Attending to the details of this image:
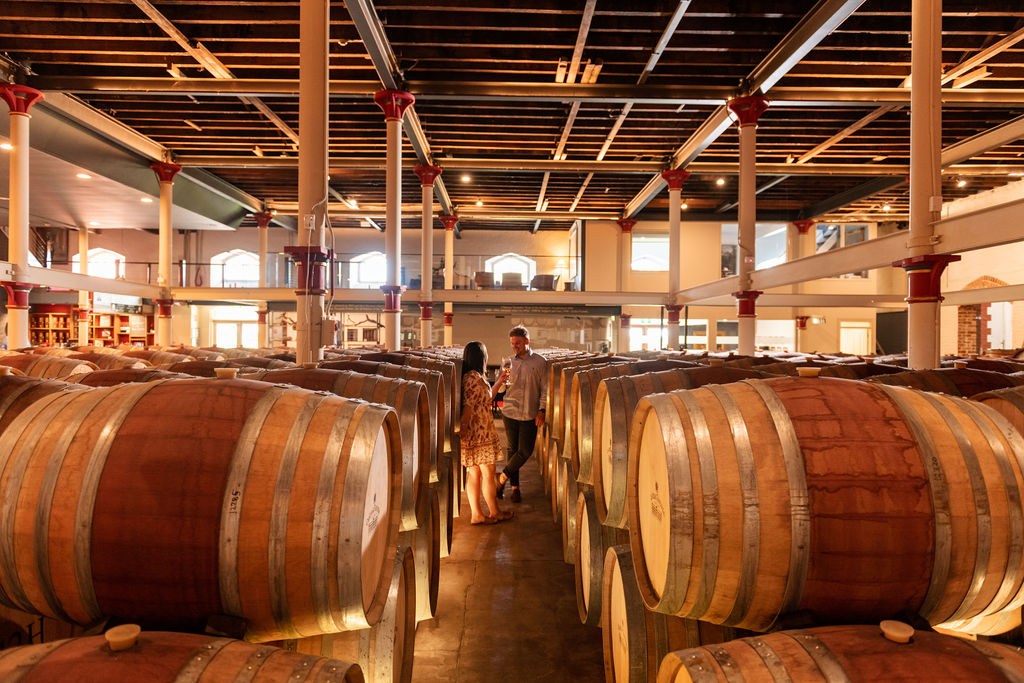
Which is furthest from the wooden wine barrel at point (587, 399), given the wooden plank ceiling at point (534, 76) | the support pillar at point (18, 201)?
the support pillar at point (18, 201)

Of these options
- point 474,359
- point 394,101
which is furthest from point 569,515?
point 394,101

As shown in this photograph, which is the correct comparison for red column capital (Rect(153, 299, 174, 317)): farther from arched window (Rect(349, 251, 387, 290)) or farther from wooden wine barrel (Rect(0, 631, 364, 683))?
wooden wine barrel (Rect(0, 631, 364, 683))

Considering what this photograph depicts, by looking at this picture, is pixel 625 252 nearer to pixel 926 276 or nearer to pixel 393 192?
pixel 393 192

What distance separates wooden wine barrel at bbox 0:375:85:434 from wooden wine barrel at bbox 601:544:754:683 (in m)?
2.22

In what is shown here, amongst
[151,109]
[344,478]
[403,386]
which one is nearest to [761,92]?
[403,386]

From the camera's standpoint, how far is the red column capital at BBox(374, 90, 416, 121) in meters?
10.9

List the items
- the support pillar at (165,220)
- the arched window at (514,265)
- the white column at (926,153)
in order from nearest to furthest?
1. the white column at (926,153)
2. the support pillar at (165,220)
3. the arched window at (514,265)

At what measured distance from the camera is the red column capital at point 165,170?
1573cm

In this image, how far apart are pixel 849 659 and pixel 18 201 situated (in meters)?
13.5

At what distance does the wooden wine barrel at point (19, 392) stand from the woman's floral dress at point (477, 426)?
3.44 metres

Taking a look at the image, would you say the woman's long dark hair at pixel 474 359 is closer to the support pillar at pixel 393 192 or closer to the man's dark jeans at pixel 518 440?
the man's dark jeans at pixel 518 440

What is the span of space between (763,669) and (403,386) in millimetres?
2039

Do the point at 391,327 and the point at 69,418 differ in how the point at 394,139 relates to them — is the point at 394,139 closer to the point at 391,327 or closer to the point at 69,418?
the point at 391,327

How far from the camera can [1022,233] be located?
4988 mm
